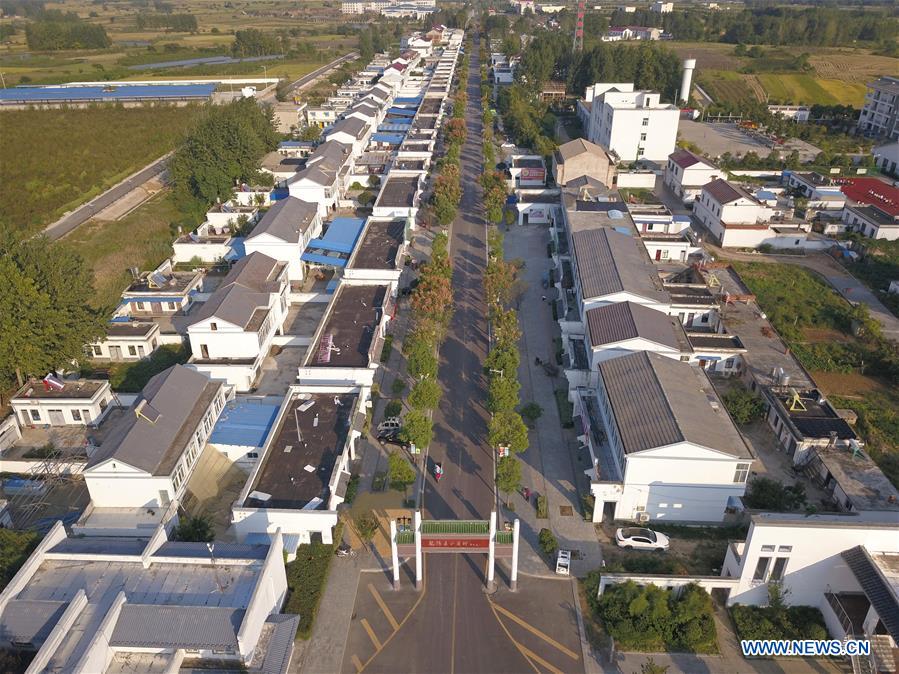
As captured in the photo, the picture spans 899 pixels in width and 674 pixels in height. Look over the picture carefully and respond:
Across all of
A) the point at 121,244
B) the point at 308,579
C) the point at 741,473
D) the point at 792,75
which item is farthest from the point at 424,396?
the point at 792,75

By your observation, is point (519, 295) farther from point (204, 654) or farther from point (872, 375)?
point (204, 654)

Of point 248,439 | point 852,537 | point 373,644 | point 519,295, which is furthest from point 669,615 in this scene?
point 519,295

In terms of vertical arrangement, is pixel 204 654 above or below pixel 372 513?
above

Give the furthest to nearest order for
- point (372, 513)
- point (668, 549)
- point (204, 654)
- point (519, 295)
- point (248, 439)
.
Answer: point (519, 295) → point (248, 439) → point (372, 513) → point (668, 549) → point (204, 654)

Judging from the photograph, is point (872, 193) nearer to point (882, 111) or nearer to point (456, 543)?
point (882, 111)

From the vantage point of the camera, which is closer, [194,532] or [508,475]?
[194,532]

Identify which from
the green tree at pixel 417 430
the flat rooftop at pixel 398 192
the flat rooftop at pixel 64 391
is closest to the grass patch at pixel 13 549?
the flat rooftop at pixel 64 391

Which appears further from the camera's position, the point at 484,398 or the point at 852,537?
the point at 484,398
